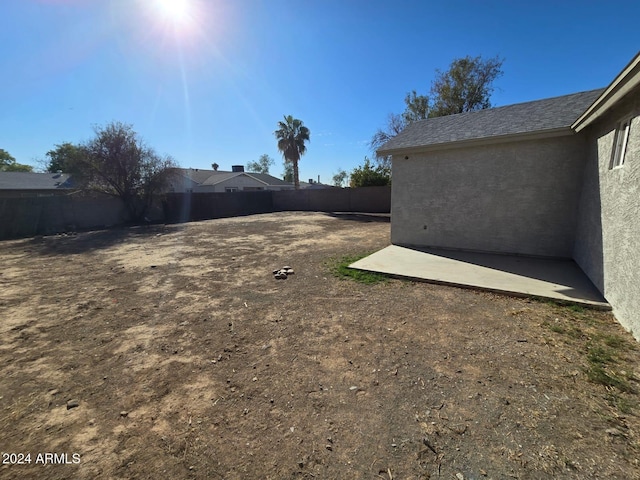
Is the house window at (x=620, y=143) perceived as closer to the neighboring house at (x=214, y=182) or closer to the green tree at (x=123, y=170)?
the green tree at (x=123, y=170)

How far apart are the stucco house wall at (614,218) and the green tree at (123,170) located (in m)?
18.4

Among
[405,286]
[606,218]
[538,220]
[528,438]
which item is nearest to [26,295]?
[405,286]

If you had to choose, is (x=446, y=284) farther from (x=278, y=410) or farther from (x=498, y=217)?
(x=278, y=410)

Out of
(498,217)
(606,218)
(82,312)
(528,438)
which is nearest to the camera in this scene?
(528,438)

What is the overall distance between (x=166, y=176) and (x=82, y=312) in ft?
47.0

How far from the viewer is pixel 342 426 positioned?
1933mm

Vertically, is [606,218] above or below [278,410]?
above

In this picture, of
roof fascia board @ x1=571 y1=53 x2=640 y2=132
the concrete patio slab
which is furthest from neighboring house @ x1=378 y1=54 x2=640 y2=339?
the concrete patio slab

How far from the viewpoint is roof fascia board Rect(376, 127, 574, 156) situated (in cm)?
521

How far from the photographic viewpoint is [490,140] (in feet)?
A: 19.3

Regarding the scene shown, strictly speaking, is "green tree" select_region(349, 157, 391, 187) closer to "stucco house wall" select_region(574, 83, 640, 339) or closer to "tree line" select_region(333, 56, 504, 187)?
"tree line" select_region(333, 56, 504, 187)

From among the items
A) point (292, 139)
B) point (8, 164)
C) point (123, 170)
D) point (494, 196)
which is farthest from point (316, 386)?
point (8, 164)

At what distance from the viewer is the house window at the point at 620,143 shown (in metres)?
3.36

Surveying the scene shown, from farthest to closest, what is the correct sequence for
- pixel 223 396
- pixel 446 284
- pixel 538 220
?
pixel 538 220 < pixel 446 284 < pixel 223 396
